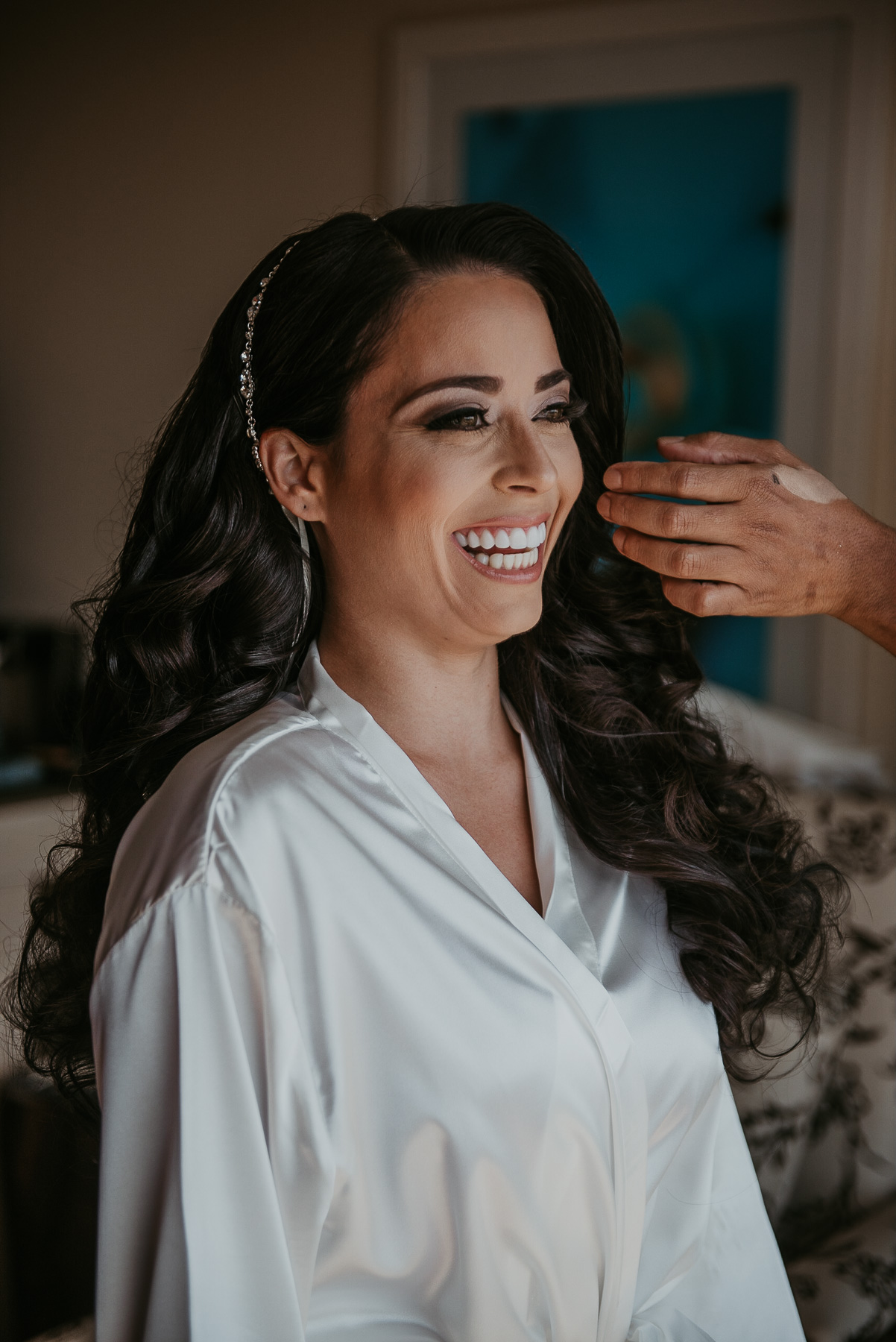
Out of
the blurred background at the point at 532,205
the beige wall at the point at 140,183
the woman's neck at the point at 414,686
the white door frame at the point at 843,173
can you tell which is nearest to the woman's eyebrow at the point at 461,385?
the woman's neck at the point at 414,686

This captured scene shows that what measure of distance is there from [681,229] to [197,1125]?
2.59 metres

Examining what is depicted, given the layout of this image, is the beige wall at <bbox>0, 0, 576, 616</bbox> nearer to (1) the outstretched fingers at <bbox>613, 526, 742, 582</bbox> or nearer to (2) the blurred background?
(2) the blurred background

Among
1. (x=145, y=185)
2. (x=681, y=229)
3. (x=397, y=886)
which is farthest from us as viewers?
(x=145, y=185)

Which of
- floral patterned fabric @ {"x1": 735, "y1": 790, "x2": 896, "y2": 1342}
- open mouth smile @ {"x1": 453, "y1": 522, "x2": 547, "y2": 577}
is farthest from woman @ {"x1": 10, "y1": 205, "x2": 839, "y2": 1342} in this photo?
floral patterned fabric @ {"x1": 735, "y1": 790, "x2": 896, "y2": 1342}

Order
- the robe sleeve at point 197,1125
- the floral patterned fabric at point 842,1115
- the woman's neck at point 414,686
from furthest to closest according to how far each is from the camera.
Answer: the floral patterned fabric at point 842,1115 → the woman's neck at point 414,686 → the robe sleeve at point 197,1125

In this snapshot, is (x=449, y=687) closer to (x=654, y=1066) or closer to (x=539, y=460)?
(x=539, y=460)

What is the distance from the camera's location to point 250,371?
1.09 m

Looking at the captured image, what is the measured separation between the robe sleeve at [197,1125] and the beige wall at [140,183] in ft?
7.07

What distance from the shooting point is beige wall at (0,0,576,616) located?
3014 millimetres

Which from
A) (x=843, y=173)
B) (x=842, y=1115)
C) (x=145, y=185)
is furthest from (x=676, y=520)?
(x=145, y=185)

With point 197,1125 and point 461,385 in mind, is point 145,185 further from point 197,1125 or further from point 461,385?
point 197,1125

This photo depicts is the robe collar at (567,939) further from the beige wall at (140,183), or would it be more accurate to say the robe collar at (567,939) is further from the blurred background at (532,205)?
the beige wall at (140,183)

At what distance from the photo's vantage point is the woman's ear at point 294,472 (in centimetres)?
109

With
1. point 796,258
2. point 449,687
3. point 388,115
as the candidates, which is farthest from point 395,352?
point 388,115
